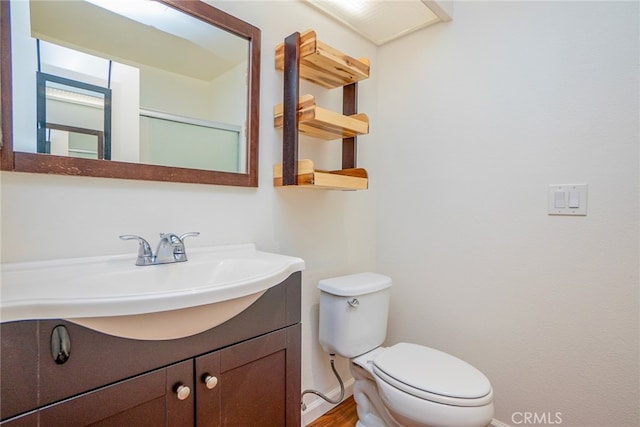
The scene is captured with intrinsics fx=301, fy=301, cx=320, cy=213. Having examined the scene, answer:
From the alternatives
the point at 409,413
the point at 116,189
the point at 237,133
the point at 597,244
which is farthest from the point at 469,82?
the point at 116,189

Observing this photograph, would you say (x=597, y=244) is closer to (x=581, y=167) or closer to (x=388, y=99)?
(x=581, y=167)

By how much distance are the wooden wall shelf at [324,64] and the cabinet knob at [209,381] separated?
117cm

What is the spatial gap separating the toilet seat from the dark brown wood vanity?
0.42m

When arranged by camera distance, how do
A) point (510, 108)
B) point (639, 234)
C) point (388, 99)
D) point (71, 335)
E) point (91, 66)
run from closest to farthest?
point (71, 335) < point (91, 66) < point (639, 234) < point (510, 108) < point (388, 99)

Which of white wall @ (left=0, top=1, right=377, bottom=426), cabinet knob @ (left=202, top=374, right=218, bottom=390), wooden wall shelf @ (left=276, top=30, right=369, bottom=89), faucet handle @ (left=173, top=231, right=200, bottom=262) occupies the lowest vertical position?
cabinet knob @ (left=202, top=374, right=218, bottom=390)

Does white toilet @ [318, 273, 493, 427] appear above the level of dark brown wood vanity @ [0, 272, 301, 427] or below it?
below

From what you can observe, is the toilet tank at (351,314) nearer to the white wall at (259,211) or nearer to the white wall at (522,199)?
the white wall at (259,211)

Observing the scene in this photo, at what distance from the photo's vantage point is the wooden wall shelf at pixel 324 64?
122cm

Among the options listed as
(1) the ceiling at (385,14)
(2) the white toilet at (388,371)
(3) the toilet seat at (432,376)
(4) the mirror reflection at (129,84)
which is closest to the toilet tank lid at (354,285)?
(2) the white toilet at (388,371)

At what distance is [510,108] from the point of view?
4.49ft

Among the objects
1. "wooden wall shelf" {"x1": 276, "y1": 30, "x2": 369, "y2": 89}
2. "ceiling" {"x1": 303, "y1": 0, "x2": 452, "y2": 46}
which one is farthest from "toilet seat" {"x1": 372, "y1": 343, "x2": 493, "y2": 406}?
"ceiling" {"x1": 303, "y1": 0, "x2": 452, "y2": 46}

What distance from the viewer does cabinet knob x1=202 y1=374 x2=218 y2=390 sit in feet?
2.43

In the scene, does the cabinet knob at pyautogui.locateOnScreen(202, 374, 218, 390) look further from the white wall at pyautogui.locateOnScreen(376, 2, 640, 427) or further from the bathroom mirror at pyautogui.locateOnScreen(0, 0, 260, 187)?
the white wall at pyautogui.locateOnScreen(376, 2, 640, 427)

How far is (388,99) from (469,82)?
0.46 m
